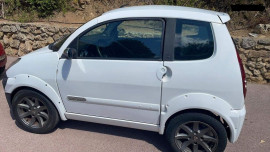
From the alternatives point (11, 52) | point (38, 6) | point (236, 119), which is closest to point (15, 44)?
point (11, 52)

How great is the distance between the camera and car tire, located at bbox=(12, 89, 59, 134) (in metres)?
3.63

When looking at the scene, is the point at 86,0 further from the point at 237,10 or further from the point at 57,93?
the point at 57,93

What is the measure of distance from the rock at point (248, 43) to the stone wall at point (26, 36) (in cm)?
438

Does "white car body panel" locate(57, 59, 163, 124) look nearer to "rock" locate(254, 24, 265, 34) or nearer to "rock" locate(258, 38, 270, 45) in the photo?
"rock" locate(258, 38, 270, 45)

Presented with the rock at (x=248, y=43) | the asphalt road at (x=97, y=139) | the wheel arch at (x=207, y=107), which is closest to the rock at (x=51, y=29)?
the asphalt road at (x=97, y=139)

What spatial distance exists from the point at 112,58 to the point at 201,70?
3.51ft

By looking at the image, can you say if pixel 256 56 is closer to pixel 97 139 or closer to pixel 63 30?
pixel 97 139

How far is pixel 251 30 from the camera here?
655cm

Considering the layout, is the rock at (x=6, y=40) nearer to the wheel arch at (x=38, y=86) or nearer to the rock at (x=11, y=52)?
the rock at (x=11, y=52)

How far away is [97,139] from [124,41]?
1.46 meters

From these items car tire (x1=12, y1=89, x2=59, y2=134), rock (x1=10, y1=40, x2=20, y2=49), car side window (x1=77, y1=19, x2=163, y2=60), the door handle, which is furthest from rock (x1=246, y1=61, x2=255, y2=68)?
rock (x1=10, y1=40, x2=20, y2=49)

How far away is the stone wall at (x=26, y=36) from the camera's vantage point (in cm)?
705

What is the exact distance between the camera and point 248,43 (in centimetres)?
562

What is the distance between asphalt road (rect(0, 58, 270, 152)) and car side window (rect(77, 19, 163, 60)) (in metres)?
1.21
